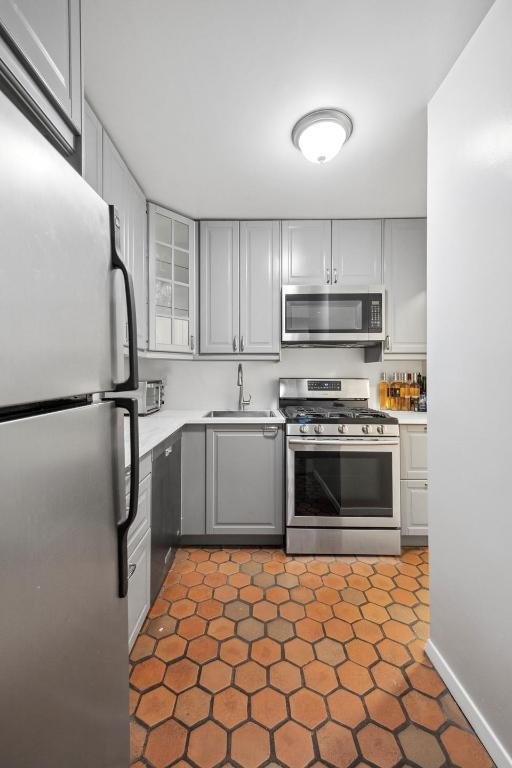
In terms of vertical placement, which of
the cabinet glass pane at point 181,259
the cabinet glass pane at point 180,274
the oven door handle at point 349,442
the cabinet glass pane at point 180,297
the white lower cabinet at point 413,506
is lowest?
the white lower cabinet at point 413,506

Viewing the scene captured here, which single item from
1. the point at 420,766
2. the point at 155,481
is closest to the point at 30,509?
the point at 155,481

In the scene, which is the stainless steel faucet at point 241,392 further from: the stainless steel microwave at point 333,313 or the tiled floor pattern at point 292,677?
the tiled floor pattern at point 292,677

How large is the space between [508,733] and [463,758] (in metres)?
0.17

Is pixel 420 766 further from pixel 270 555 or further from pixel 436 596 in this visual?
pixel 270 555

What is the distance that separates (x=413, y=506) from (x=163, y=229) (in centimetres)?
259

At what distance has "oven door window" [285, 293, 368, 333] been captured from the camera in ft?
8.55

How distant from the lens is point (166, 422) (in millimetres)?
2277

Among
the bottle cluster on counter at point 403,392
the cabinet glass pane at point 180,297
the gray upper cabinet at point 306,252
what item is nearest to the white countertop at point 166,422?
the cabinet glass pane at point 180,297

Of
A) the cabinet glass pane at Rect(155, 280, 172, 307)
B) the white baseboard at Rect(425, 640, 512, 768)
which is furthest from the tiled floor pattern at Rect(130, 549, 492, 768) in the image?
the cabinet glass pane at Rect(155, 280, 172, 307)

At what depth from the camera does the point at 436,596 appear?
1.42 metres

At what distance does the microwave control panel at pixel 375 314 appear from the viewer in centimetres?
260

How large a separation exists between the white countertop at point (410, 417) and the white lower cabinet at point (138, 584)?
5.73 ft

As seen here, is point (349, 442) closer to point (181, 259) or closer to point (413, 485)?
point (413, 485)

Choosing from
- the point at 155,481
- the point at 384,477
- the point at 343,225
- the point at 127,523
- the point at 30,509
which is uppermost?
the point at 343,225
